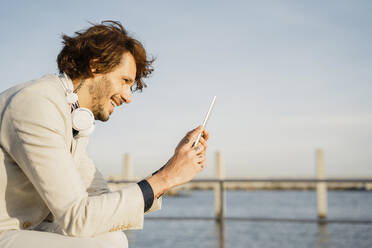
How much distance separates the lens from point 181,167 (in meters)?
1.12

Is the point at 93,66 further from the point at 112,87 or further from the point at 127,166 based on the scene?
the point at 127,166

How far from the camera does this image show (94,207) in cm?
98

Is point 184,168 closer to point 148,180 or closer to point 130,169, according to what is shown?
point 148,180

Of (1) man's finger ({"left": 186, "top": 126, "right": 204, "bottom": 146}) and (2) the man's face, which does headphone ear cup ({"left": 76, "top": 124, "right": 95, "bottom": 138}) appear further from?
(1) man's finger ({"left": 186, "top": 126, "right": 204, "bottom": 146})

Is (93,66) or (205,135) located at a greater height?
(93,66)

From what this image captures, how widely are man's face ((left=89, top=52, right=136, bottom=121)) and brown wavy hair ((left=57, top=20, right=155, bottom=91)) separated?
19 millimetres

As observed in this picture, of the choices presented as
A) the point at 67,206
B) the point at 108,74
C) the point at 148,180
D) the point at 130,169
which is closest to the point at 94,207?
the point at 67,206

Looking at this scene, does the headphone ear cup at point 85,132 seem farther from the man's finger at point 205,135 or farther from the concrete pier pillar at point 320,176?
the concrete pier pillar at point 320,176

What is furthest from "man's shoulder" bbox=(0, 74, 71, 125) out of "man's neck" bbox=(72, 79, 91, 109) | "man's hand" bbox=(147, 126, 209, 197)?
"man's hand" bbox=(147, 126, 209, 197)

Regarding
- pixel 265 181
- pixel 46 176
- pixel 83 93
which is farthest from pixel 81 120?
pixel 265 181

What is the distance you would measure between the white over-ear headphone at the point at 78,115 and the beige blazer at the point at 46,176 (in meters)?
0.03

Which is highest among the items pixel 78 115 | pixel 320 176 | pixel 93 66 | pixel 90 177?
pixel 93 66

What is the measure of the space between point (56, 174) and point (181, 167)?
315mm

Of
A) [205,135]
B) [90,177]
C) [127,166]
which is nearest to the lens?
[205,135]
